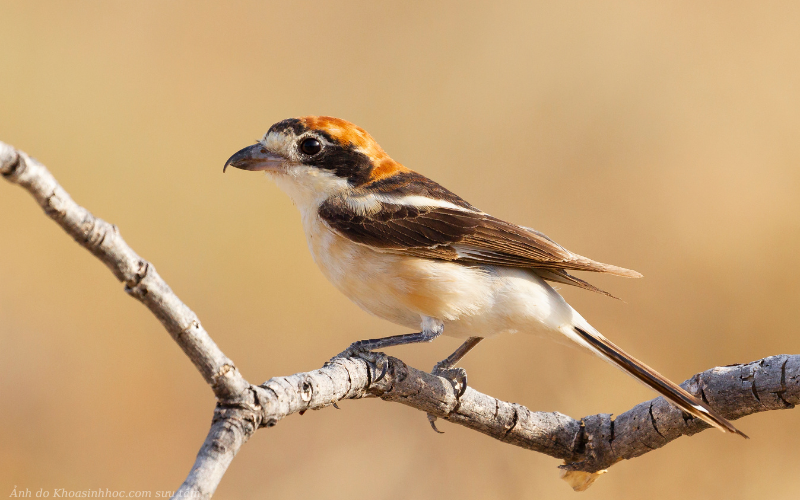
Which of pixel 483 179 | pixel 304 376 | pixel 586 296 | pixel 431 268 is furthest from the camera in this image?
pixel 483 179

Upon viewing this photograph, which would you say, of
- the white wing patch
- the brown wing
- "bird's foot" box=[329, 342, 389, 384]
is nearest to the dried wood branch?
"bird's foot" box=[329, 342, 389, 384]

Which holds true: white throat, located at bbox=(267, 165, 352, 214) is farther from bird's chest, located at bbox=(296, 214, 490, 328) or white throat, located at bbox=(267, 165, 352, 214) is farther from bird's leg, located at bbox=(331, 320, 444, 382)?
bird's leg, located at bbox=(331, 320, 444, 382)

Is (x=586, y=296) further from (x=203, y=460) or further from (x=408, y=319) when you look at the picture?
(x=203, y=460)

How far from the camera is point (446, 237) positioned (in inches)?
134

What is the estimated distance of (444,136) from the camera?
616cm

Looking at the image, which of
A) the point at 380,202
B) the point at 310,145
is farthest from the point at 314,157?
the point at 380,202

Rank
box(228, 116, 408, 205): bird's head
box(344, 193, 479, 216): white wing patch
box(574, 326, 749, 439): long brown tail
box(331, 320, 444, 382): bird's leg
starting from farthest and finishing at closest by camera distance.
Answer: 1. box(228, 116, 408, 205): bird's head
2. box(344, 193, 479, 216): white wing patch
3. box(331, 320, 444, 382): bird's leg
4. box(574, 326, 749, 439): long brown tail

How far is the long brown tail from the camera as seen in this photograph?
98.6 inches

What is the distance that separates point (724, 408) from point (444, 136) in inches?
157

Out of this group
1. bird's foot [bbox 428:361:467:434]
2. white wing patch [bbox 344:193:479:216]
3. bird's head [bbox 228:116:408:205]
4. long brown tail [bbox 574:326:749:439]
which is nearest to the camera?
long brown tail [bbox 574:326:749:439]

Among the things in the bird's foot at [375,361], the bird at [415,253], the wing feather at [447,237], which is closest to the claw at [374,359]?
the bird's foot at [375,361]

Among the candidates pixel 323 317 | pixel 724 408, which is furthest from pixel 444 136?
pixel 724 408

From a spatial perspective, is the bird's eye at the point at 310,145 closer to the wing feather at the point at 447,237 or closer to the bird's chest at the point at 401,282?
the wing feather at the point at 447,237

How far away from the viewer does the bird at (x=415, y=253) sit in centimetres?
326
